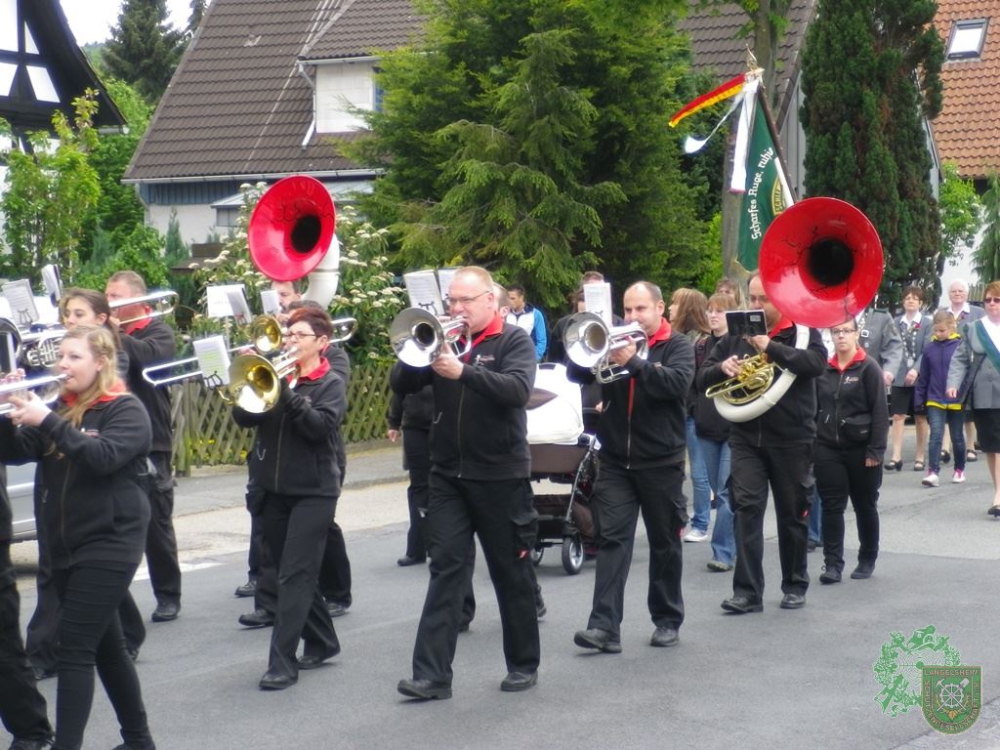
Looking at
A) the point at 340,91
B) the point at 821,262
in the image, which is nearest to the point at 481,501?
the point at 821,262

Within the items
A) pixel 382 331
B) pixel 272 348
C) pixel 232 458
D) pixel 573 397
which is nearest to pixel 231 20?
pixel 382 331

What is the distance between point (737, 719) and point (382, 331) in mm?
12304

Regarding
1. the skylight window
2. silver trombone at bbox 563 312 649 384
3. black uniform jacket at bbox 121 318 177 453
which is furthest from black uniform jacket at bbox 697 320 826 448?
the skylight window

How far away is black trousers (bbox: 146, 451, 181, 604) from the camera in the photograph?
27.7 feet

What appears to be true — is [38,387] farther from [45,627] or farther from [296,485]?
[45,627]

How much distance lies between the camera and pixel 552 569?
33.4 ft

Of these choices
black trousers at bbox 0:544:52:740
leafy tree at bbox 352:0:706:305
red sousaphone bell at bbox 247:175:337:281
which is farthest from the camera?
leafy tree at bbox 352:0:706:305

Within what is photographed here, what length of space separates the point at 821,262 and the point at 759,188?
21.3ft

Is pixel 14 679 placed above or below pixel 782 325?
below

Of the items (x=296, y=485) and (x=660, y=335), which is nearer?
(x=296, y=485)

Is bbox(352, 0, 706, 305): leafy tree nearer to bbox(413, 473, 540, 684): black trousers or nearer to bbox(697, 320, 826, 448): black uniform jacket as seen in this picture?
Result: bbox(697, 320, 826, 448): black uniform jacket

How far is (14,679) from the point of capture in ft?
19.1

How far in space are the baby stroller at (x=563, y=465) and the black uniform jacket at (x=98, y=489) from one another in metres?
4.25

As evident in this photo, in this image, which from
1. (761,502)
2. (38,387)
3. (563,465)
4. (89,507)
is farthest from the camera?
(563,465)
